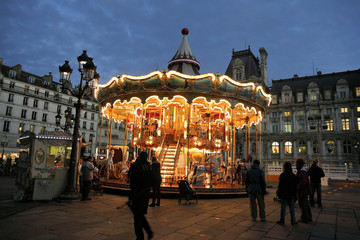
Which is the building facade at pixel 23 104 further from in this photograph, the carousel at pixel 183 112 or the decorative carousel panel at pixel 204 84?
the decorative carousel panel at pixel 204 84

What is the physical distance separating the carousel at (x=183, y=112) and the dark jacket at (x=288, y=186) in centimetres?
462

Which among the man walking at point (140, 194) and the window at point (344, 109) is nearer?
the man walking at point (140, 194)

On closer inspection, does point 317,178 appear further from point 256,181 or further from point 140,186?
point 140,186

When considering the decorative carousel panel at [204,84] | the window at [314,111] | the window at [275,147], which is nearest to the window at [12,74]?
the decorative carousel panel at [204,84]

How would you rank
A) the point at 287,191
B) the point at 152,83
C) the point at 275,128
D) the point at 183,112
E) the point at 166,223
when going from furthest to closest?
the point at 275,128 → the point at 183,112 → the point at 152,83 → the point at 287,191 → the point at 166,223

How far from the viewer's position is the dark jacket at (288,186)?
620 centimetres

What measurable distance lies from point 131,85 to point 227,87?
4.72 meters

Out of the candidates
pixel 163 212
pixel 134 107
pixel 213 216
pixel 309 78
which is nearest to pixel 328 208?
pixel 213 216

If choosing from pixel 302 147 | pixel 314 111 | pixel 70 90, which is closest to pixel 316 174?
pixel 70 90

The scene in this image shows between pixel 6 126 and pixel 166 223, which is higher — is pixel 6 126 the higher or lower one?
the higher one

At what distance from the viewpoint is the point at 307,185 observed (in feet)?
21.7

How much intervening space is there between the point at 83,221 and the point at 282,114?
45.9m

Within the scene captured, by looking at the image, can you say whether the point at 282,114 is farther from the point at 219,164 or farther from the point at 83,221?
the point at 83,221

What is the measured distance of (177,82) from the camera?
11594 millimetres
